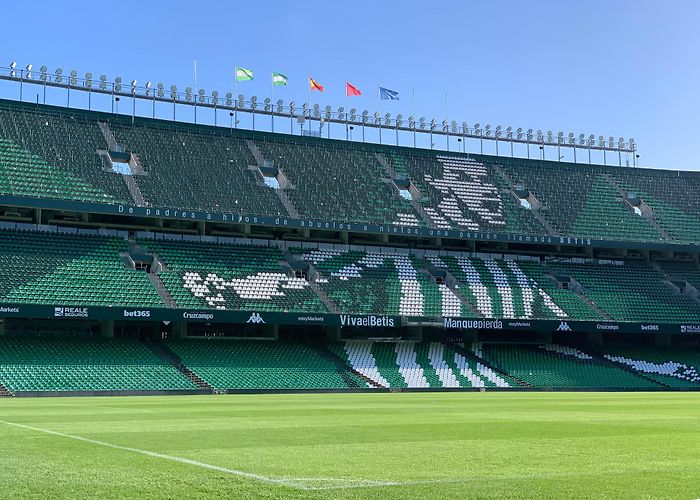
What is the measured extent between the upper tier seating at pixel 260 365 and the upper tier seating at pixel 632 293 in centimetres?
2432

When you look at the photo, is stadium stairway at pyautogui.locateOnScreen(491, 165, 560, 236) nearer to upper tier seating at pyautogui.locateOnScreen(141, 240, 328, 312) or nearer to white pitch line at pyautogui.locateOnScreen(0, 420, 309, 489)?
upper tier seating at pyautogui.locateOnScreen(141, 240, 328, 312)

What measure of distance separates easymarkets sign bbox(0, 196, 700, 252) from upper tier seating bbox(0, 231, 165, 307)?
2.32 metres

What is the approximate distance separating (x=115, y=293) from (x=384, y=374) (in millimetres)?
17832

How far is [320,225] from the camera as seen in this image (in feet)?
223

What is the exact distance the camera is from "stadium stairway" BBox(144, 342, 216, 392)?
5294 cm

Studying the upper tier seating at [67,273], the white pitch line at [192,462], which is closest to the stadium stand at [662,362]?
the upper tier seating at [67,273]

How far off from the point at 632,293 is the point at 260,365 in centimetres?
3295

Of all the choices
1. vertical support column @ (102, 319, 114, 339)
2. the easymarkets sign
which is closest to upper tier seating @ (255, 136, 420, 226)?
the easymarkets sign

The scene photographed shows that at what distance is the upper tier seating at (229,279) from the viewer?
6031 centimetres

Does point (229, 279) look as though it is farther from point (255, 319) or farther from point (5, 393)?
point (5, 393)

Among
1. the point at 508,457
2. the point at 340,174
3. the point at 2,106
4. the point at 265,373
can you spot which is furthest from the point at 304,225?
the point at 508,457

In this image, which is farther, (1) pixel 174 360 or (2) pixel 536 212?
(2) pixel 536 212

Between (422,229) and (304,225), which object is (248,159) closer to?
(304,225)

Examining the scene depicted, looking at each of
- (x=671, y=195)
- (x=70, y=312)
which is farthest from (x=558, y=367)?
(x=70, y=312)
